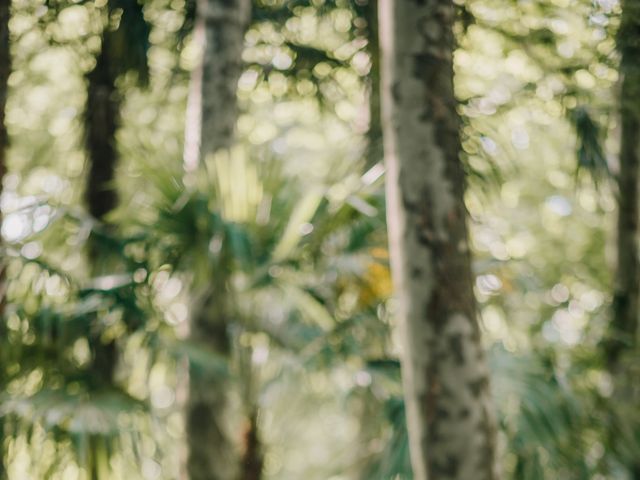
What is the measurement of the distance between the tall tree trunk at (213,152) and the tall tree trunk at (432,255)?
5.27 ft

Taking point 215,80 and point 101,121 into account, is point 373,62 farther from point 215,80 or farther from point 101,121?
point 101,121

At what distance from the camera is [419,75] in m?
3.28

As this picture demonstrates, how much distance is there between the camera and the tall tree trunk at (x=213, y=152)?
4.99 m

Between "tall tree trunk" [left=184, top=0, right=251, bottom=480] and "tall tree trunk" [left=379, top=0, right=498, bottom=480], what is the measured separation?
63.3 inches

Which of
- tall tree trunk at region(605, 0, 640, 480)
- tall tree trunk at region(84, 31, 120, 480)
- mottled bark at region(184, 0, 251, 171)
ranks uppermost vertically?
mottled bark at region(184, 0, 251, 171)

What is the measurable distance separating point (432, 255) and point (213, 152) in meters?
2.36

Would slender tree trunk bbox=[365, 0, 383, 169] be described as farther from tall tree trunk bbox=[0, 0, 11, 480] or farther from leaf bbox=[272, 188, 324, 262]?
tall tree trunk bbox=[0, 0, 11, 480]

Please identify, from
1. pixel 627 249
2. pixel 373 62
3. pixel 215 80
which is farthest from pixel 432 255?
pixel 627 249

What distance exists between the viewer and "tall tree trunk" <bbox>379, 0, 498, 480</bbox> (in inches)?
123

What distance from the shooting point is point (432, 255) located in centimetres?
317

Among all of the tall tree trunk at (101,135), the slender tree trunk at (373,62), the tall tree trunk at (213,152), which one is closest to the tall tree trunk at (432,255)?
the tall tree trunk at (213,152)

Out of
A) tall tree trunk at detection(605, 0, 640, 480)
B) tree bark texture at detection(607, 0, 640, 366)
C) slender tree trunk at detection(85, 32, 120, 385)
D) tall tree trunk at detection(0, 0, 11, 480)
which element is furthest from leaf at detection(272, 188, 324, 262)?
tree bark texture at detection(607, 0, 640, 366)

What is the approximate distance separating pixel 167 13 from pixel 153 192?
319 centimetres

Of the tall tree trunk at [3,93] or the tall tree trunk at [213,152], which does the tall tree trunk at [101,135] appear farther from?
the tall tree trunk at [3,93]
